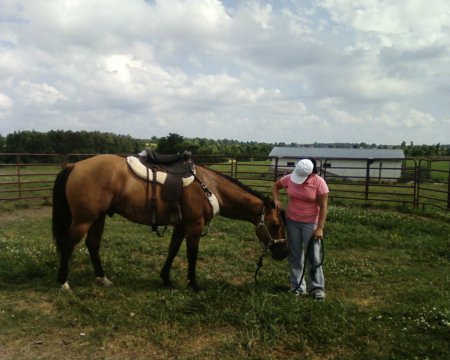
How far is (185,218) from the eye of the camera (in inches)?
183

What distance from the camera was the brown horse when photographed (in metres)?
4.43

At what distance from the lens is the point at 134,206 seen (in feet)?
14.9

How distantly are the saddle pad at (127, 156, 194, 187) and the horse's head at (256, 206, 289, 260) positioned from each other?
1076mm

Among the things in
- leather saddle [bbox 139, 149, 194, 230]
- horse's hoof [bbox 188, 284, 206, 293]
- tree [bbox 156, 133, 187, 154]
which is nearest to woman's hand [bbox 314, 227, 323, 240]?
horse's hoof [bbox 188, 284, 206, 293]

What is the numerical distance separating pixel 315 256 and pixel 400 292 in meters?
1.25

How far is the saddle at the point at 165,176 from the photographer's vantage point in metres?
4.56

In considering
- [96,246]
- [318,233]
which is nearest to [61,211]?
[96,246]

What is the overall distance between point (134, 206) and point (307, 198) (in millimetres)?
2059

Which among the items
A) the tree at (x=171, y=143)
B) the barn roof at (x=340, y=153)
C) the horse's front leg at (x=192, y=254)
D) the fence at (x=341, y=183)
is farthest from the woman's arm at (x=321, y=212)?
the barn roof at (x=340, y=153)

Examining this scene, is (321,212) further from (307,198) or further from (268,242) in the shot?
(268,242)

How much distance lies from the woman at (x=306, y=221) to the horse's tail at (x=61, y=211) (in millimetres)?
2724

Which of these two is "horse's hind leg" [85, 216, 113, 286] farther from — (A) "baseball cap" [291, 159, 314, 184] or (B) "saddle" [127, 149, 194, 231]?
(A) "baseball cap" [291, 159, 314, 184]

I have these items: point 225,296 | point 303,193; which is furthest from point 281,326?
point 303,193

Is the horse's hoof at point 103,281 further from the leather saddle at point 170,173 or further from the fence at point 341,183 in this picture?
the fence at point 341,183
